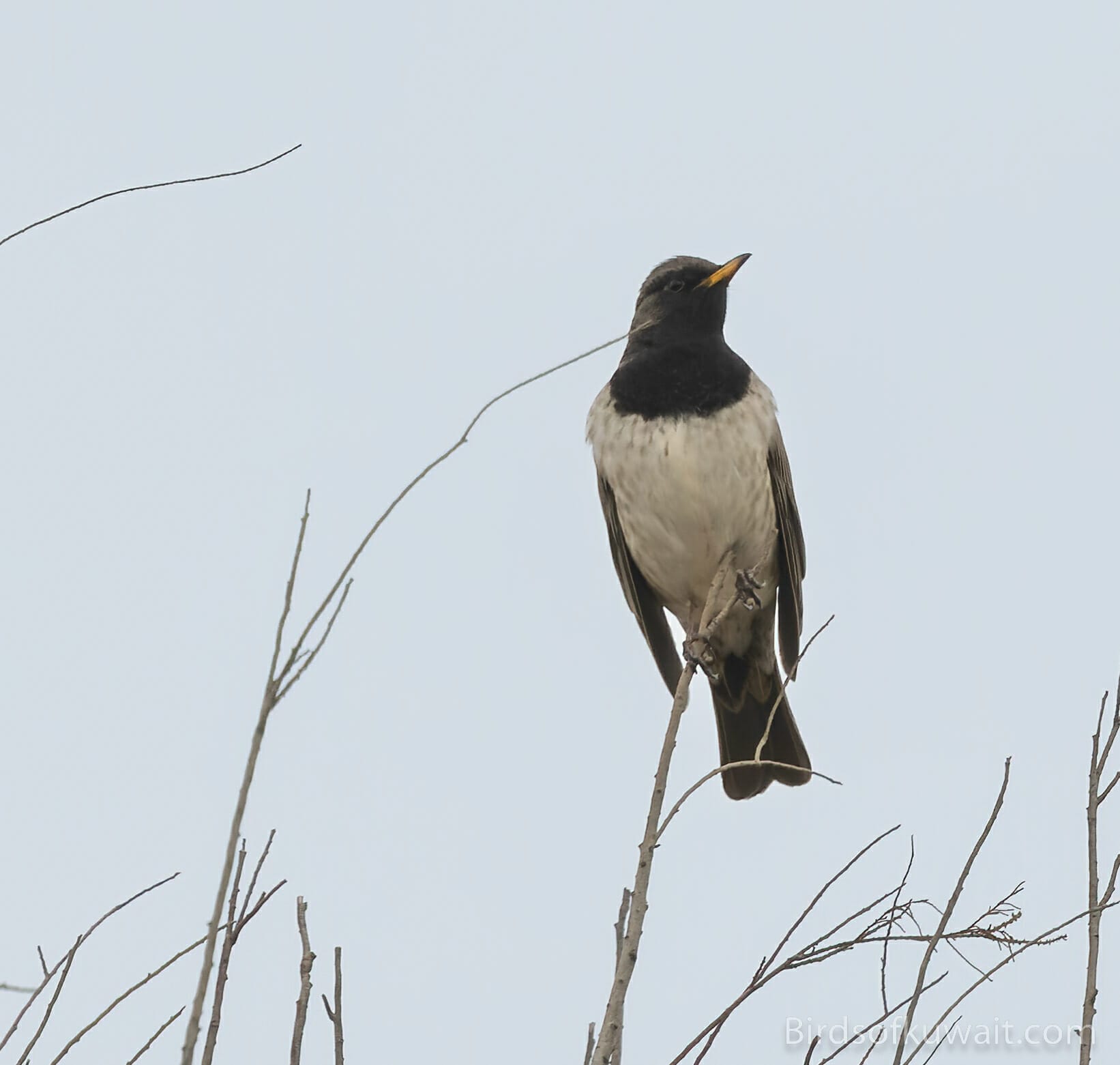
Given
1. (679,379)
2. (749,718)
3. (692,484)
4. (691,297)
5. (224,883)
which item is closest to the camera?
A: (224,883)

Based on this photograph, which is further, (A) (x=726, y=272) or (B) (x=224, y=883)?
(A) (x=726, y=272)

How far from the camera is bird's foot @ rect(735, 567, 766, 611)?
7207 mm

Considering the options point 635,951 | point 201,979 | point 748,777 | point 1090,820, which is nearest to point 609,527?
point 748,777

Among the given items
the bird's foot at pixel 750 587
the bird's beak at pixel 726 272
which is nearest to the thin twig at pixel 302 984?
the bird's foot at pixel 750 587

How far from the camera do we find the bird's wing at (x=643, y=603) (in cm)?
837

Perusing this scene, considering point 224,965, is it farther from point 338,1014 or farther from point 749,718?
point 749,718

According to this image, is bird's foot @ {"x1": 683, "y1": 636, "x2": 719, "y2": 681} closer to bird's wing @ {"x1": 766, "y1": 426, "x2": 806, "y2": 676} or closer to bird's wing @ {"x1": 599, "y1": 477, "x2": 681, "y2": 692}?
bird's wing @ {"x1": 599, "y1": 477, "x2": 681, "y2": 692}

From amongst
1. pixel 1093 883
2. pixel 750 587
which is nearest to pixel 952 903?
pixel 1093 883

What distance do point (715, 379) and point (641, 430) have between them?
476 mm

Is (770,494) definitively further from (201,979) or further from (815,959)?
(201,979)

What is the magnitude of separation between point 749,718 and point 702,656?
221 centimetres

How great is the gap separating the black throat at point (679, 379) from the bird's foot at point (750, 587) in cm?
88

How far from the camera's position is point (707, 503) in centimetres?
763

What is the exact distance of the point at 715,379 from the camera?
306 inches
